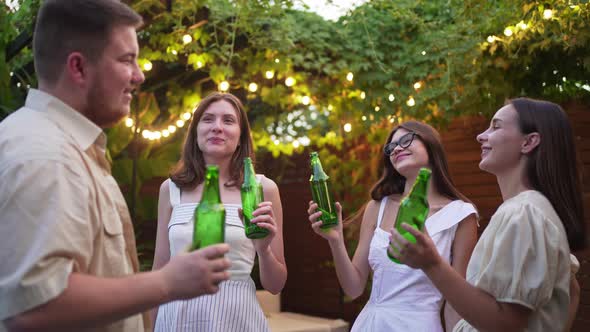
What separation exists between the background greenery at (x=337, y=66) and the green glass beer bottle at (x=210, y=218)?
→ 131 inches

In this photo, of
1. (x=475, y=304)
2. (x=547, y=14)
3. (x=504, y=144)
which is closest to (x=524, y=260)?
(x=475, y=304)

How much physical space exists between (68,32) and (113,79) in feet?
0.45

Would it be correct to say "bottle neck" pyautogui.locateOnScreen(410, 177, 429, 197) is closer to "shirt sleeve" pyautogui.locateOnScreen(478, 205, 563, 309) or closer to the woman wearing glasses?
"shirt sleeve" pyautogui.locateOnScreen(478, 205, 563, 309)

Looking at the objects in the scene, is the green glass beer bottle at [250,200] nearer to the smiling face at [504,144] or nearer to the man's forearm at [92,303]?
the smiling face at [504,144]

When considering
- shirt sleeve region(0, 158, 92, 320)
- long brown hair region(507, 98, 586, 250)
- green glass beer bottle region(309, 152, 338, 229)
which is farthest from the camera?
green glass beer bottle region(309, 152, 338, 229)

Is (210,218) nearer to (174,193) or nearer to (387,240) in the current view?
(174,193)

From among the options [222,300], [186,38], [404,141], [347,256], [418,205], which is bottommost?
[222,300]

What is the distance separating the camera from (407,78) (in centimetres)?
534

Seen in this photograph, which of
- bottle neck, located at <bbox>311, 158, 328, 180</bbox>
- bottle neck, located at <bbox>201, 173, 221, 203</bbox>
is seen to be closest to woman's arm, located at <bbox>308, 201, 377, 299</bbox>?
bottle neck, located at <bbox>311, 158, 328, 180</bbox>

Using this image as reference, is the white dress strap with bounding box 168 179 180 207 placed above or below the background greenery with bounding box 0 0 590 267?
below

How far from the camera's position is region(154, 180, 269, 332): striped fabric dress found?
268cm

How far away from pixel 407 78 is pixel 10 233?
4534mm

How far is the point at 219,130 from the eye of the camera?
295cm

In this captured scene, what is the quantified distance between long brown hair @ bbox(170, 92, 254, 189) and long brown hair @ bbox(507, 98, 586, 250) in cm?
142
